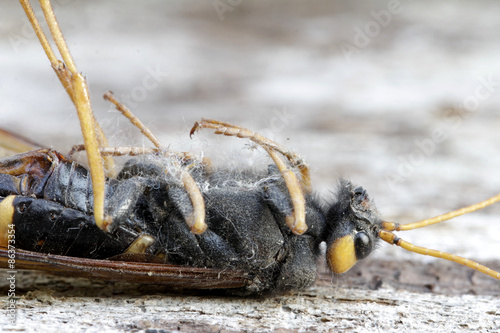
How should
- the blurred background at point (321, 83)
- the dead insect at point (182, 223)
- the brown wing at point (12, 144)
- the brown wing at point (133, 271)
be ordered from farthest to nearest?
the blurred background at point (321, 83) < the brown wing at point (12, 144) < the dead insect at point (182, 223) < the brown wing at point (133, 271)

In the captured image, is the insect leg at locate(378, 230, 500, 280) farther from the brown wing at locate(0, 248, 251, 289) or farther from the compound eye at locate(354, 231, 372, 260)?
the brown wing at locate(0, 248, 251, 289)

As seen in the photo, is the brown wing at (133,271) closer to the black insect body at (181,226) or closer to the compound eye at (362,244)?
the black insect body at (181,226)

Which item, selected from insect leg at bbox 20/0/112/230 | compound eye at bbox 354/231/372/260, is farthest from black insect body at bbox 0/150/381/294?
insect leg at bbox 20/0/112/230

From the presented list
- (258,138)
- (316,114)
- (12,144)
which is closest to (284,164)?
(258,138)

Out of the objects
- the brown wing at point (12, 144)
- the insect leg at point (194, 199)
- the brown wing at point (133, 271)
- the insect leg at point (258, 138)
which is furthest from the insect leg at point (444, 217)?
the brown wing at point (12, 144)

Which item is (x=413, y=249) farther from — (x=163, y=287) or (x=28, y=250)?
(x=28, y=250)

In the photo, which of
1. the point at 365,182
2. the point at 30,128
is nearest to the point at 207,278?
the point at 365,182
